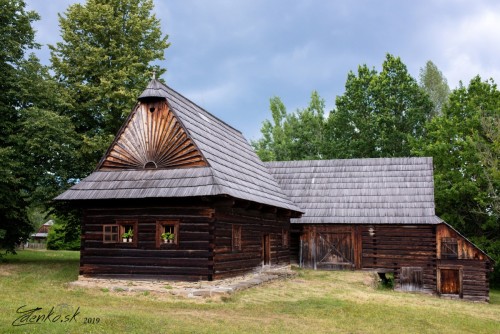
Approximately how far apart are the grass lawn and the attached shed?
1.45 meters

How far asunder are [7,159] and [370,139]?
2780 cm

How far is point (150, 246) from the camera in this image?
1605cm

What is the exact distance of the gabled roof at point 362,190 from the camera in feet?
76.9

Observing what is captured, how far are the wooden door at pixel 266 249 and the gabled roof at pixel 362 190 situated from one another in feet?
12.3

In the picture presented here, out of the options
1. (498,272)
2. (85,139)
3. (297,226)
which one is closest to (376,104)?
(498,272)

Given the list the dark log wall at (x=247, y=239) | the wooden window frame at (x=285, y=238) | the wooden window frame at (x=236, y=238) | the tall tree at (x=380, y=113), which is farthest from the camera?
the tall tree at (x=380, y=113)

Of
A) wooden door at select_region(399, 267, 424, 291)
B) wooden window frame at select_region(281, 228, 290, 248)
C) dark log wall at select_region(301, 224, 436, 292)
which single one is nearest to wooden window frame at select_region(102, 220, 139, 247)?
wooden window frame at select_region(281, 228, 290, 248)

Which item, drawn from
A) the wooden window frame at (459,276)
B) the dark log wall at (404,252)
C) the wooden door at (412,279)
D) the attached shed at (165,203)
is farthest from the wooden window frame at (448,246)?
the attached shed at (165,203)

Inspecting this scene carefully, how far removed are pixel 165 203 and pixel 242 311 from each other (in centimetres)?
497

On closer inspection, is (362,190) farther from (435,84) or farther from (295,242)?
(435,84)

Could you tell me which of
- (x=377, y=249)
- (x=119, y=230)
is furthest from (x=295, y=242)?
(x=119, y=230)

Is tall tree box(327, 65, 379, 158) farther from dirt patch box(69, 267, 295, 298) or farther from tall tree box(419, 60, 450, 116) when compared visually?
dirt patch box(69, 267, 295, 298)

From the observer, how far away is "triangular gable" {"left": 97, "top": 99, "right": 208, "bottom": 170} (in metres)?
16.5

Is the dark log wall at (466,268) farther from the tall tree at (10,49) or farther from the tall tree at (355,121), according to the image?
the tall tree at (10,49)
